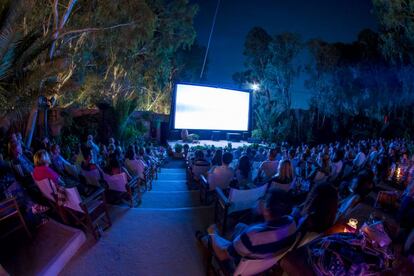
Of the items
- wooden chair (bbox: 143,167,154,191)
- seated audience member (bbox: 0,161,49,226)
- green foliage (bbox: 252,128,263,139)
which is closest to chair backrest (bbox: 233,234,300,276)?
seated audience member (bbox: 0,161,49,226)

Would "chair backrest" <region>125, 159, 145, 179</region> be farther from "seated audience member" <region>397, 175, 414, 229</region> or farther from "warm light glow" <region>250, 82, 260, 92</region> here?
"warm light glow" <region>250, 82, 260, 92</region>

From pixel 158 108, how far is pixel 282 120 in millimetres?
11911

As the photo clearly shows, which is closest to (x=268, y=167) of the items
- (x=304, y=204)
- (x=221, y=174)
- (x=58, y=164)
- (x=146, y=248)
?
(x=221, y=174)

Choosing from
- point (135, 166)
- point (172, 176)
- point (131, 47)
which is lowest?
point (172, 176)

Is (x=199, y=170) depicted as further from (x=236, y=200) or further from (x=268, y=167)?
(x=236, y=200)

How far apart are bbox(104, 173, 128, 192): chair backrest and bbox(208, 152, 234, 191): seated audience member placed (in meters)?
1.48

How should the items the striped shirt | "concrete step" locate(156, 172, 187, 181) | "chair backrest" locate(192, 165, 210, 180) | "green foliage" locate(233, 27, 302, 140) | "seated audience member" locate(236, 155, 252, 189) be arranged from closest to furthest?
1. the striped shirt
2. "seated audience member" locate(236, 155, 252, 189)
3. "chair backrest" locate(192, 165, 210, 180)
4. "concrete step" locate(156, 172, 187, 181)
5. "green foliage" locate(233, 27, 302, 140)

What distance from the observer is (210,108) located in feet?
37.0

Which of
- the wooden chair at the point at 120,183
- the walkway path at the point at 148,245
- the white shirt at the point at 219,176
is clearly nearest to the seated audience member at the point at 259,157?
the white shirt at the point at 219,176

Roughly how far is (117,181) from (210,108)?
7.63 meters

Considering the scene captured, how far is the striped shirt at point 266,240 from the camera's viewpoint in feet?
6.23

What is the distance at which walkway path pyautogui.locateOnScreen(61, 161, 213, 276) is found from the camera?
258 centimetres

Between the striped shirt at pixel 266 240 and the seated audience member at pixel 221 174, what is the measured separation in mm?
2338

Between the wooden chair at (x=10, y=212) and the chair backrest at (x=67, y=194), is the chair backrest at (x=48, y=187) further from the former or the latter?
the wooden chair at (x=10, y=212)
